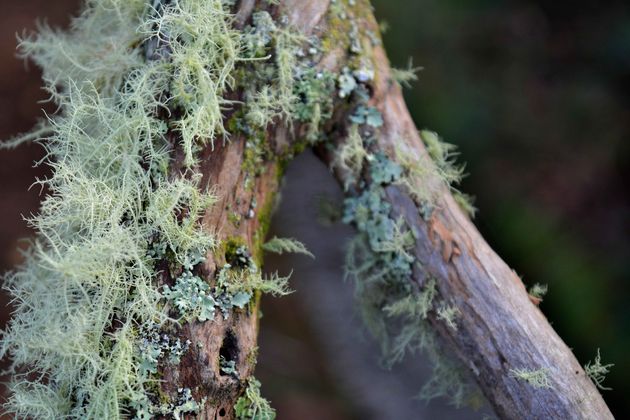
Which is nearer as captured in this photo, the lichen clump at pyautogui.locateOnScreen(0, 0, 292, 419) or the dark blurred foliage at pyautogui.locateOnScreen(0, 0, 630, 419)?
the lichen clump at pyautogui.locateOnScreen(0, 0, 292, 419)

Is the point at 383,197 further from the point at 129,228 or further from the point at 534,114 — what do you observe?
the point at 534,114

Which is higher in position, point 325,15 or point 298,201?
point 325,15

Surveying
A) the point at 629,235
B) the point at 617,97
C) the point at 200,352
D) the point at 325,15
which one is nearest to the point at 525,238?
the point at 629,235

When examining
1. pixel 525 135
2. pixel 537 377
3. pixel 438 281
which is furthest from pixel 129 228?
pixel 525 135

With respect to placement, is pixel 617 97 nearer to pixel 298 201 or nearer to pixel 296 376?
pixel 298 201

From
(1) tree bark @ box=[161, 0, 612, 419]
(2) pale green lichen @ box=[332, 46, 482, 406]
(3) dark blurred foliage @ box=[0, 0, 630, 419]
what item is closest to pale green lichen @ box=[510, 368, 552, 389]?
(1) tree bark @ box=[161, 0, 612, 419]

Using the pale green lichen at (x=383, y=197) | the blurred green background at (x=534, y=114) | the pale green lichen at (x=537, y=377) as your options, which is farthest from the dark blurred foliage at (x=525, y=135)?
the pale green lichen at (x=537, y=377)

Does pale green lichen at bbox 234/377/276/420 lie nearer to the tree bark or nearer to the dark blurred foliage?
the tree bark
